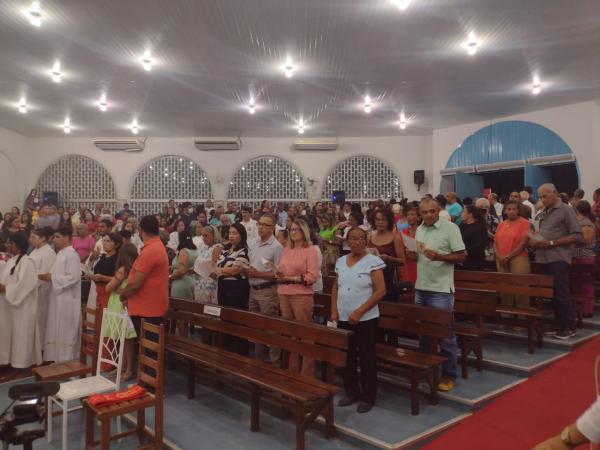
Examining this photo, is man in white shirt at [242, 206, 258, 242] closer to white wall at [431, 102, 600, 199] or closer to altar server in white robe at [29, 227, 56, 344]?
altar server in white robe at [29, 227, 56, 344]

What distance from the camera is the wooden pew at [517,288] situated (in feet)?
13.4

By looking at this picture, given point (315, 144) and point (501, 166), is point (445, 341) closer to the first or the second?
point (501, 166)

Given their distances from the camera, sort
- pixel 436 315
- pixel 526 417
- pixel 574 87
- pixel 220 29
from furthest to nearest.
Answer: pixel 574 87
pixel 220 29
pixel 436 315
pixel 526 417

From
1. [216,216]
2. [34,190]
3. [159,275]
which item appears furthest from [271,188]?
[159,275]

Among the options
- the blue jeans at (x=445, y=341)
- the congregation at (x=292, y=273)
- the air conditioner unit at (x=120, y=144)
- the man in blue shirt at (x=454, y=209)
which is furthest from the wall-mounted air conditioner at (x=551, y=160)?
the air conditioner unit at (x=120, y=144)

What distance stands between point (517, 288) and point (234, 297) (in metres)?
2.79

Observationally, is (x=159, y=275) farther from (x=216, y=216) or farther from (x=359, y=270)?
(x=216, y=216)

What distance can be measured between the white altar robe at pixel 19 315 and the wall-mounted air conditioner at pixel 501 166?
391 inches

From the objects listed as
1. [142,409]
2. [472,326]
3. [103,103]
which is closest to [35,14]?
[103,103]

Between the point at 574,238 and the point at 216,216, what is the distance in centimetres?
693

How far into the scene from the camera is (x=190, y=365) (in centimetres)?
361

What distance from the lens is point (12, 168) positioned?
12828 mm

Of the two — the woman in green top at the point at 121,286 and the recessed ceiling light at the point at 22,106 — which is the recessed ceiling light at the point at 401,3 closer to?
the woman in green top at the point at 121,286

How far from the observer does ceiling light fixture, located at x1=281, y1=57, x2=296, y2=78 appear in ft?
22.5
